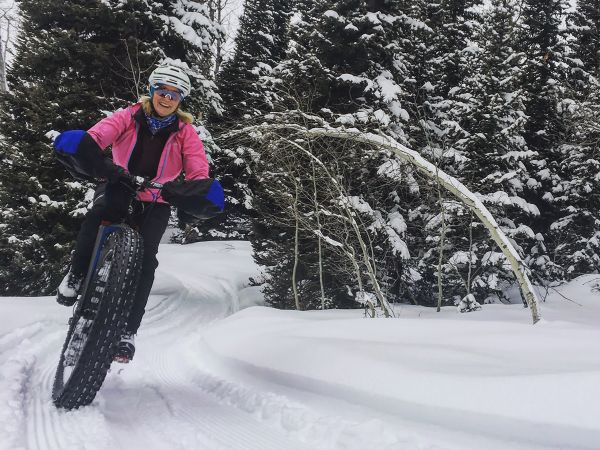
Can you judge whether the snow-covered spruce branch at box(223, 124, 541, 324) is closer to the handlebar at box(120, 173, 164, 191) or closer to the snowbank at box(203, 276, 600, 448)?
the snowbank at box(203, 276, 600, 448)

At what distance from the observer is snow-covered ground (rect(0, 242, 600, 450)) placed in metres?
2.15

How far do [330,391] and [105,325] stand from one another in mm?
1445

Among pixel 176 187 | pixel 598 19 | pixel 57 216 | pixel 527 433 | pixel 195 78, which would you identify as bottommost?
pixel 527 433

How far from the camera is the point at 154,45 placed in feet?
34.0

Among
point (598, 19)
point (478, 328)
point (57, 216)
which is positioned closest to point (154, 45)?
point (57, 216)

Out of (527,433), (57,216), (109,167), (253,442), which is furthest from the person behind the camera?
(57,216)

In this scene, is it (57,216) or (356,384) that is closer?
(356,384)

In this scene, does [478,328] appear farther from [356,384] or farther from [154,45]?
[154,45]

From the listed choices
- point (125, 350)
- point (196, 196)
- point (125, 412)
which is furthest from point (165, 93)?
point (125, 412)

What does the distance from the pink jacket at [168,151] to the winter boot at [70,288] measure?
2.30 ft

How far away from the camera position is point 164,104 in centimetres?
307

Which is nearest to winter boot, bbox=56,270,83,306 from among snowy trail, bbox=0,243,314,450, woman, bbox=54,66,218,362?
woman, bbox=54,66,218,362

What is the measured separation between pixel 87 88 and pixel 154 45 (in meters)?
1.85

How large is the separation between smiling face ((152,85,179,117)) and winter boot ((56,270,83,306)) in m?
1.27
